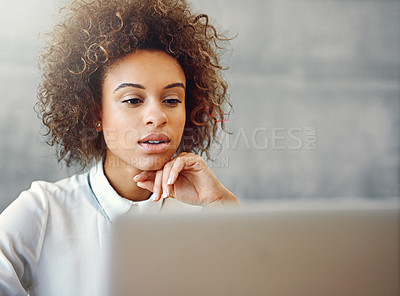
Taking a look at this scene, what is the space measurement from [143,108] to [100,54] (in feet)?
0.68

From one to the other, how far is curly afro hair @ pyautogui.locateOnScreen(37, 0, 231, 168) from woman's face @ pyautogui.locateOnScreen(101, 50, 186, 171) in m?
0.04

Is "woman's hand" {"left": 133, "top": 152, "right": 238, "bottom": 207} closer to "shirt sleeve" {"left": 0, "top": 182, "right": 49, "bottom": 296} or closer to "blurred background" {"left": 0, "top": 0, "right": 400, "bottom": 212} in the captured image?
"shirt sleeve" {"left": 0, "top": 182, "right": 49, "bottom": 296}

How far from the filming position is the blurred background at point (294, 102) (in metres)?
1.65

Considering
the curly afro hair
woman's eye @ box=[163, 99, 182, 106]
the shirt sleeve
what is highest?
the curly afro hair

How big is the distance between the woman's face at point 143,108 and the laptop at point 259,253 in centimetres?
64

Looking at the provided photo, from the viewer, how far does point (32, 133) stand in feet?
5.35

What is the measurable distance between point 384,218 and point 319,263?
→ 10 centimetres

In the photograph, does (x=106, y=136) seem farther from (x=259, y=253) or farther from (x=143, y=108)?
(x=259, y=253)

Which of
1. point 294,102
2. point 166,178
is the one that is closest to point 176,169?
point 166,178

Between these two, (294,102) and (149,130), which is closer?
(149,130)

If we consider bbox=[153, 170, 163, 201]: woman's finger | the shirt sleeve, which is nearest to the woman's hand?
bbox=[153, 170, 163, 201]: woman's finger

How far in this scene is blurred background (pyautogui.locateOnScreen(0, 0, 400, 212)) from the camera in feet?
5.42

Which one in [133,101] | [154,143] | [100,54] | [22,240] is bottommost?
[22,240]

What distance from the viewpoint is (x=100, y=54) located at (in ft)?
3.76
